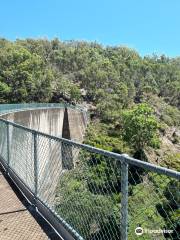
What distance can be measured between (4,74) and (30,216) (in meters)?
52.0

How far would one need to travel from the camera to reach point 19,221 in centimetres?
587

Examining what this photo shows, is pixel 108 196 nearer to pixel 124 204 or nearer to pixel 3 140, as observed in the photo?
pixel 124 204

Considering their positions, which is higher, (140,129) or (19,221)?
(19,221)

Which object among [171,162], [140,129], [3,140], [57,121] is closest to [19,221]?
[3,140]

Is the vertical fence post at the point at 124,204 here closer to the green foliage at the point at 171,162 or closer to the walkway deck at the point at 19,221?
the walkway deck at the point at 19,221

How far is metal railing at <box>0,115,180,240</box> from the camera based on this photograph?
3768mm

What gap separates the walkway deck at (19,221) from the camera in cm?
535

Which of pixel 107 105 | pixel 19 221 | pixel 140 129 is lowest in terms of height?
pixel 140 129

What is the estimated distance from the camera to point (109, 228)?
4.59 meters

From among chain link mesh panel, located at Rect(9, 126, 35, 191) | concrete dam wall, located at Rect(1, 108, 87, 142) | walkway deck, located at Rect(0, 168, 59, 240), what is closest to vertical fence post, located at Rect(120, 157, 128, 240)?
walkway deck, located at Rect(0, 168, 59, 240)

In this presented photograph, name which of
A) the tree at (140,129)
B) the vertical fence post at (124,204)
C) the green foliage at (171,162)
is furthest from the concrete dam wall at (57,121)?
Answer: the vertical fence post at (124,204)

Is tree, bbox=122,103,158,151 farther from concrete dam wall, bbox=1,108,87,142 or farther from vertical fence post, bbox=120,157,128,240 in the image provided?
vertical fence post, bbox=120,157,128,240

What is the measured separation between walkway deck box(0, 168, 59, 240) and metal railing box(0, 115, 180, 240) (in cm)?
20

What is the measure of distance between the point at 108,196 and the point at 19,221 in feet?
5.88
